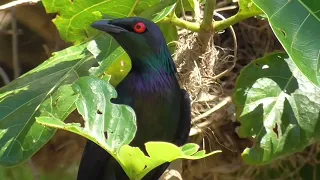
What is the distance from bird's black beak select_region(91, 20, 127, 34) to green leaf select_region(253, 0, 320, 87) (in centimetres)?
28

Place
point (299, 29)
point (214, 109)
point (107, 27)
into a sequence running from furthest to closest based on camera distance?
point (214, 109), point (107, 27), point (299, 29)

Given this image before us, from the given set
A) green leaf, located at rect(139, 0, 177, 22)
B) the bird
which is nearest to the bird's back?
the bird

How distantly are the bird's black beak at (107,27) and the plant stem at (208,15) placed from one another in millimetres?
216

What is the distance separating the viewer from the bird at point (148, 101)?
1.43 metres

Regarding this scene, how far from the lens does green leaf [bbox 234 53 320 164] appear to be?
4.77ft

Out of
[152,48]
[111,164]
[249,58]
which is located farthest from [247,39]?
[111,164]

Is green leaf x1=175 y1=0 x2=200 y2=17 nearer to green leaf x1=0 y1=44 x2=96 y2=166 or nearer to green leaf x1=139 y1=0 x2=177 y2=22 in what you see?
green leaf x1=139 y1=0 x2=177 y2=22

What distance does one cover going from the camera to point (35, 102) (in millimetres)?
1425

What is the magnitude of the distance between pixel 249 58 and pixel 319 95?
0.30 meters

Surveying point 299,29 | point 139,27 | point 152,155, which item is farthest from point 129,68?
point 152,155

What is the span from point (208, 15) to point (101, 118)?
1.72ft

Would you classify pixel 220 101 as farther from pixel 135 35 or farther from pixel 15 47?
pixel 15 47

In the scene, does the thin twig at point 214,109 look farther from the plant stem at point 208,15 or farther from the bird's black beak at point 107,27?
the bird's black beak at point 107,27

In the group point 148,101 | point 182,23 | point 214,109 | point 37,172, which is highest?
point 182,23
